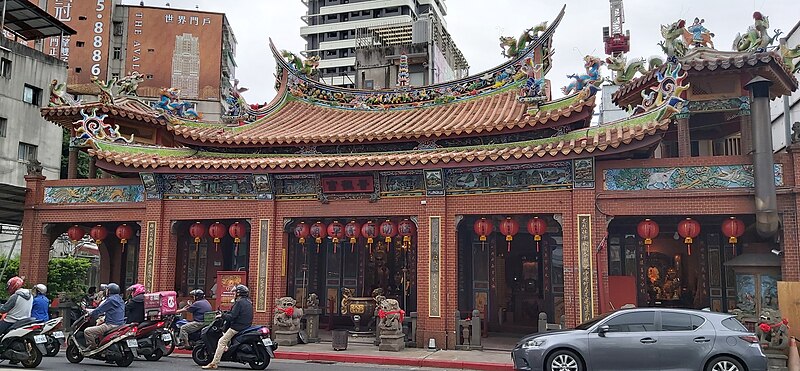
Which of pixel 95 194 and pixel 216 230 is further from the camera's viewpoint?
pixel 95 194

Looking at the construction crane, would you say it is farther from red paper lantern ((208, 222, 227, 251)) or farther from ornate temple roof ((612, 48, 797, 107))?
red paper lantern ((208, 222, 227, 251))

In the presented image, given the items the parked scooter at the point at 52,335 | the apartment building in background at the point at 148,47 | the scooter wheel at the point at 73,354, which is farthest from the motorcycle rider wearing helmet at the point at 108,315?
the apartment building in background at the point at 148,47

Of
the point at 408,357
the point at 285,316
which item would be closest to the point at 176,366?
the point at 285,316

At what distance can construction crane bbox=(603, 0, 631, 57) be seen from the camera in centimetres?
3594

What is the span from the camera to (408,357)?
13.4m

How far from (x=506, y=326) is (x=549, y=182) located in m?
5.39

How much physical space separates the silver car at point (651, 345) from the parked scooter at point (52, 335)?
826 cm

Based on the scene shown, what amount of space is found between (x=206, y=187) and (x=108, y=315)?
6120mm

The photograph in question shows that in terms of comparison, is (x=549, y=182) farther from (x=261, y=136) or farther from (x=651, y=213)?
(x=261, y=136)

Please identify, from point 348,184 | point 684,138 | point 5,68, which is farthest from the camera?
point 5,68

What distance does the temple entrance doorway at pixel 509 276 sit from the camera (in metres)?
17.9

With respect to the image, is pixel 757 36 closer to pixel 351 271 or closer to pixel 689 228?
pixel 689 228

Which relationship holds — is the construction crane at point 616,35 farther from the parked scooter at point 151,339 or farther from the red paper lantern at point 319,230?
the parked scooter at point 151,339

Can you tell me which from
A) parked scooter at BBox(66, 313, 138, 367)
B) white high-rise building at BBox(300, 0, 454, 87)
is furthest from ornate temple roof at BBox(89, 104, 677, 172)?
white high-rise building at BBox(300, 0, 454, 87)
